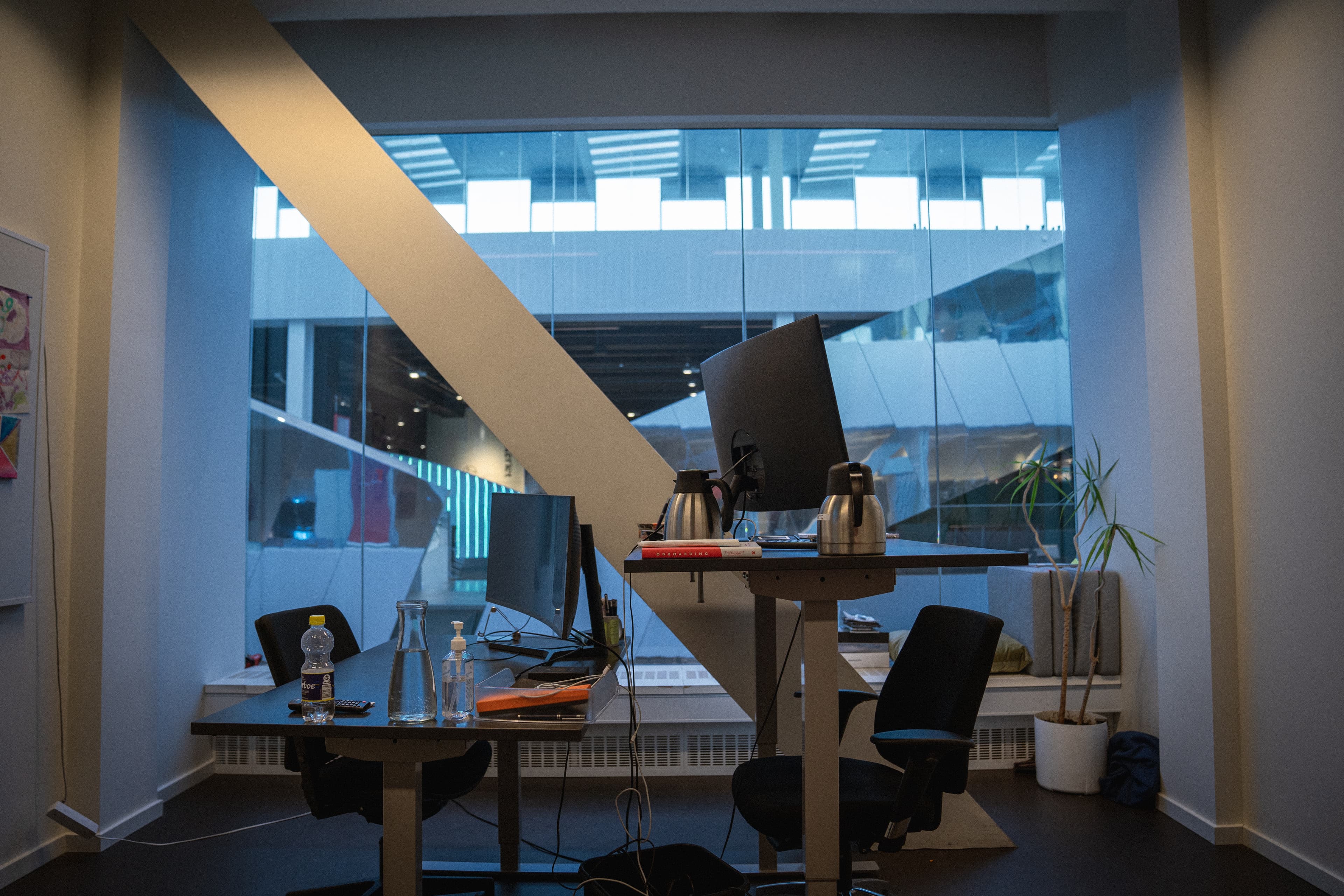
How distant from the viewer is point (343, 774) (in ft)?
6.99

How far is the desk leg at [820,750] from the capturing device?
166 cm

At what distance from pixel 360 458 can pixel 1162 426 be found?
363 centimetres

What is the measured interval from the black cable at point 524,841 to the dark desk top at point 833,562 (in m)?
1.43

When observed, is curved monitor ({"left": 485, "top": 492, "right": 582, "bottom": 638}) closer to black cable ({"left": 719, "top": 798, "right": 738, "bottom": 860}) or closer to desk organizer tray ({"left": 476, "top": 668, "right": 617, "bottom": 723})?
desk organizer tray ({"left": 476, "top": 668, "right": 617, "bottom": 723})

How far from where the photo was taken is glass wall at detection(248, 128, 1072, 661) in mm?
4133

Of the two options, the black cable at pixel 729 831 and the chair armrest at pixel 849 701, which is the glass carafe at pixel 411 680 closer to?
the chair armrest at pixel 849 701

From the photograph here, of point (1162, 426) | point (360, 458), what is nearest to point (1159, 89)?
point (1162, 426)

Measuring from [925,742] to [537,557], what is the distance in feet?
3.79

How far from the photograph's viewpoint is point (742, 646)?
2512 mm

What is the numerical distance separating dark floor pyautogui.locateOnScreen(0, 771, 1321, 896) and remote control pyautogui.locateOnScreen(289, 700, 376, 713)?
107cm

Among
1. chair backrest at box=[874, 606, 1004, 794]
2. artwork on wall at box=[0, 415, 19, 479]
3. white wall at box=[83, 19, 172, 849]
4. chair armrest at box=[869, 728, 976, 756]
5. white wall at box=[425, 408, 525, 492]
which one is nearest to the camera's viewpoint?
chair armrest at box=[869, 728, 976, 756]

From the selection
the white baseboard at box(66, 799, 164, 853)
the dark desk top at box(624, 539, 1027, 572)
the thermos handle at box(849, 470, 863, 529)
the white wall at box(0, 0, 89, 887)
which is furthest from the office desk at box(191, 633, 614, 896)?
the white baseboard at box(66, 799, 164, 853)

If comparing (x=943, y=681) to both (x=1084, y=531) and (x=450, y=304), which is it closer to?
(x=450, y=304)

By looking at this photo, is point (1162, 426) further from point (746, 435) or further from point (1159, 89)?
point (746, 435)
